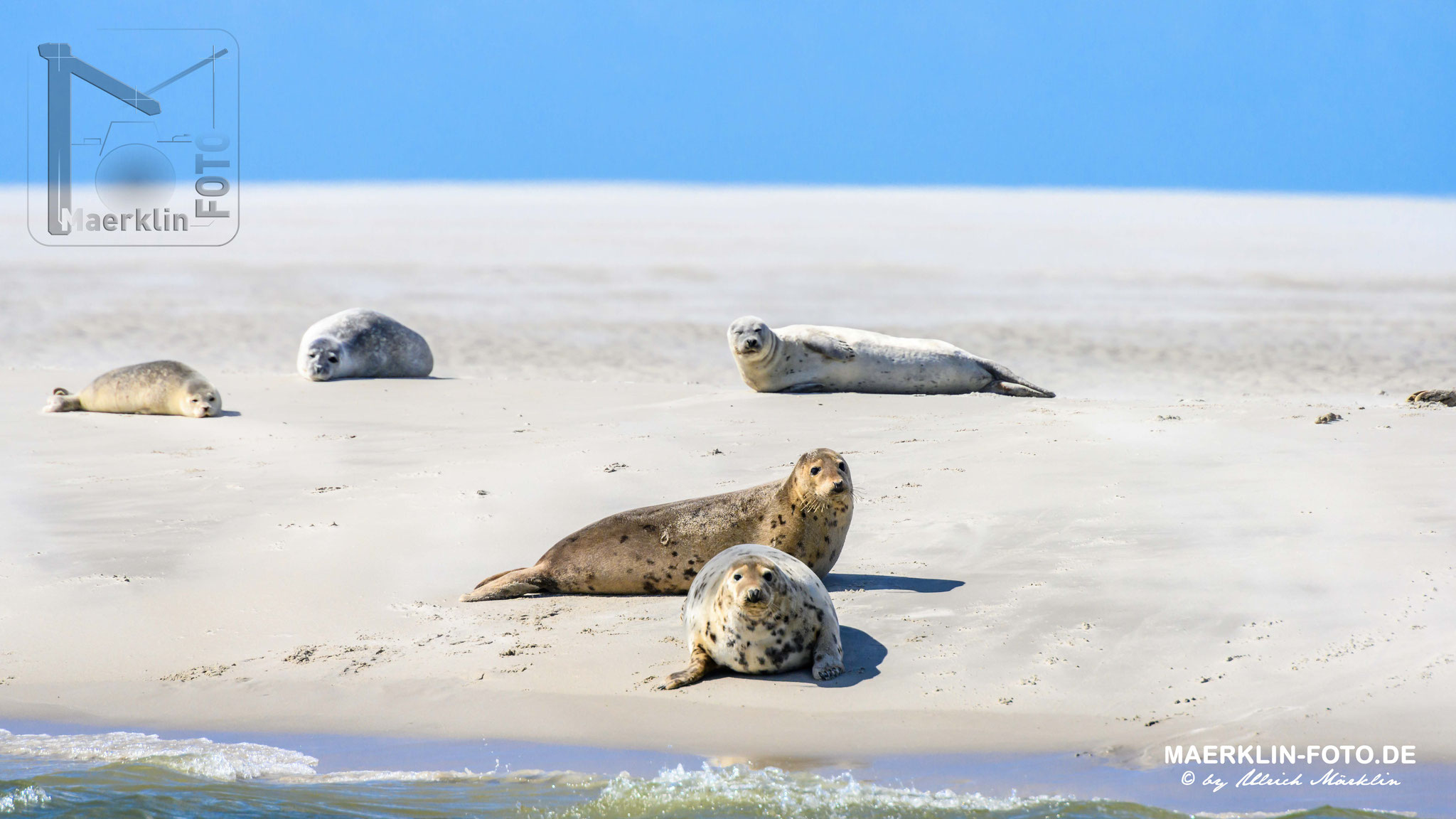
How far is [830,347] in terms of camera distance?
9750 mm

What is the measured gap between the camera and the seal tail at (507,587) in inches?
197

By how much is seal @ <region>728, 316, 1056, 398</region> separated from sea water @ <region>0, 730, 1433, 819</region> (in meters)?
6.15

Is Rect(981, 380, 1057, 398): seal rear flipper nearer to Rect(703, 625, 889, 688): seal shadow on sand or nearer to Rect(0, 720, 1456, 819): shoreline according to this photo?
Rect(703, 625, 889, 688): seal shadow on sand

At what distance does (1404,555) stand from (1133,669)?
1.45m

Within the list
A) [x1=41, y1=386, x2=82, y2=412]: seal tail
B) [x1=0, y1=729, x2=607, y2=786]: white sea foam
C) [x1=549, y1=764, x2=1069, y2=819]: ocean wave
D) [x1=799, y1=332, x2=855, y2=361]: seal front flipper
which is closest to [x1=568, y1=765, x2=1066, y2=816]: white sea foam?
[x1=549, y1=764, x2=1069, y2=819]: ocean wave

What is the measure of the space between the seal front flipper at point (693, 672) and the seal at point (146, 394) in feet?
17.9

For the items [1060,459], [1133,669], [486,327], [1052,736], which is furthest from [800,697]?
[486,327]

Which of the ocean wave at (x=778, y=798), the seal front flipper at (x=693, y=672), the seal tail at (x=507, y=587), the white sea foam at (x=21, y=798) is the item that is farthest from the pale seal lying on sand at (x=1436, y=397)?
the white sea foam at (x=21, y=798)

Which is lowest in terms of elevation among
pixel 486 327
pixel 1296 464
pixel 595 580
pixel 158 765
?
pixel 158 765

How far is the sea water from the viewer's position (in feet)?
10.8

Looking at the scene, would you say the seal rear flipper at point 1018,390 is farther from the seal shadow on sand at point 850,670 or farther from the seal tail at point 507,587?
the seal shadow on sand at point 850,670

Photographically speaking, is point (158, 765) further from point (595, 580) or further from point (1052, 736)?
point (1052, 736)

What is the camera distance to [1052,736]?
3.76 meters

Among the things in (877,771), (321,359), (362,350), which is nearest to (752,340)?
(362,350)
